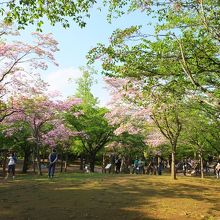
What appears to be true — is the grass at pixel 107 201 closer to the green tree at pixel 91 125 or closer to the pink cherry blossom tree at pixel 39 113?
the pink cherry blossom tree at pixel 39 113

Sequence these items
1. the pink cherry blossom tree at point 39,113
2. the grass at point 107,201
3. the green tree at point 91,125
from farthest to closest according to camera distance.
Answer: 1. the green tree at point 91,125
2. the pink cherry blossom tree at point 39,113
3. the grass at point 107,201

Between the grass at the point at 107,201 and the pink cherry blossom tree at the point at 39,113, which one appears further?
the pink cherry blossom tree at the point at 39,113

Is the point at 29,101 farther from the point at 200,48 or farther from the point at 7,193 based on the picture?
the point at 200,48

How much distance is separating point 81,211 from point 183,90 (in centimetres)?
634

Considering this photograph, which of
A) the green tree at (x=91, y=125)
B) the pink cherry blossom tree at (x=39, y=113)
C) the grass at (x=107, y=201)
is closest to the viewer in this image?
the grass at (x=107, y=201)

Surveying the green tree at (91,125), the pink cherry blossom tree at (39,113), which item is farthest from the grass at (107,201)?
the green tree at (91,125)

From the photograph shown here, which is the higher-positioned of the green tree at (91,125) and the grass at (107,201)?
the green tree at (91,125)

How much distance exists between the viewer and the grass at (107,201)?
1284 centimetres

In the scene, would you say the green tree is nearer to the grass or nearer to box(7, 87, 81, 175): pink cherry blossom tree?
box(7, 87, 81, 175): pink cherry blossom tree

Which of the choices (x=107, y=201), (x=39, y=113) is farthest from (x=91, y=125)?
(x=107, y=201)

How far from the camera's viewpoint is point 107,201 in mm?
15195

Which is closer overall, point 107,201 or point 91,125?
point 107,201

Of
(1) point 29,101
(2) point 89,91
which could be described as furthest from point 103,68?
(2) point 89,91

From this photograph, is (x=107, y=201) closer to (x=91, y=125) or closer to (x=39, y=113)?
(x=39, y=113)
